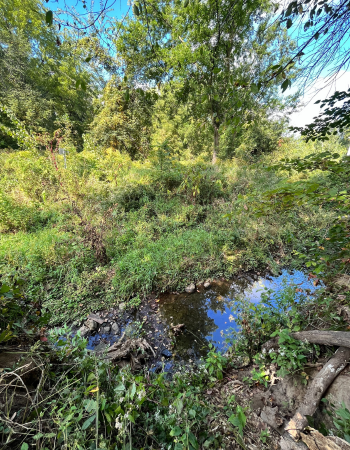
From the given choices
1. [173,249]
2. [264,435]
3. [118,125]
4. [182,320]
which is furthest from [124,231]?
[118,125]

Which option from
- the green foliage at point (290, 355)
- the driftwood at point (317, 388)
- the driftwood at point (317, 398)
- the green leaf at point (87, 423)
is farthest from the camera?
the green foliage at point (290, 355)

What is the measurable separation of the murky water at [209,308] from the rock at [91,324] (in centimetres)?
107


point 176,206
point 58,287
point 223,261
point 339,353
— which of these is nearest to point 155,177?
point 176,206

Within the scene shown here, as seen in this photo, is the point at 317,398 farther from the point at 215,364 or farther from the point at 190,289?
the point at 190,289

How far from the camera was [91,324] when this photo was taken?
2.73m

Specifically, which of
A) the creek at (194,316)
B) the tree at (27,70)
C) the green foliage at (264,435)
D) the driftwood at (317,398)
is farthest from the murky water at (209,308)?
the tree at (27,70)

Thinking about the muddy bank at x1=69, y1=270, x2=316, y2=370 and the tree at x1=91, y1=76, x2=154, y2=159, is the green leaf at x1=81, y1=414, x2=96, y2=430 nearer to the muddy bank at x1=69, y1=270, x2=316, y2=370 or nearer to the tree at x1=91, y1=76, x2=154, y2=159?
the muddy bank at x1=69, y1=270, x2=316, y2=370

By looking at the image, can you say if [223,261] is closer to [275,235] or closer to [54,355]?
[275,235]

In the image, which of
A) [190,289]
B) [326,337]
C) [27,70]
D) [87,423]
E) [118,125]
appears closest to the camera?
[87,423]

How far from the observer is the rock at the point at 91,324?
2.70 m

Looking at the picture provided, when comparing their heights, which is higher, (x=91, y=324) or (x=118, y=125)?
(x=118, y=125)

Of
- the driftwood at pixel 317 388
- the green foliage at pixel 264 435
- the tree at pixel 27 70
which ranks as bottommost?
the green foliage at pixel 264 435

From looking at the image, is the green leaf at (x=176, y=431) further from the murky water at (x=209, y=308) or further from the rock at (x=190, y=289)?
the rock at (x=190, y=289)

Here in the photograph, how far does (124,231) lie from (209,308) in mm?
2777
